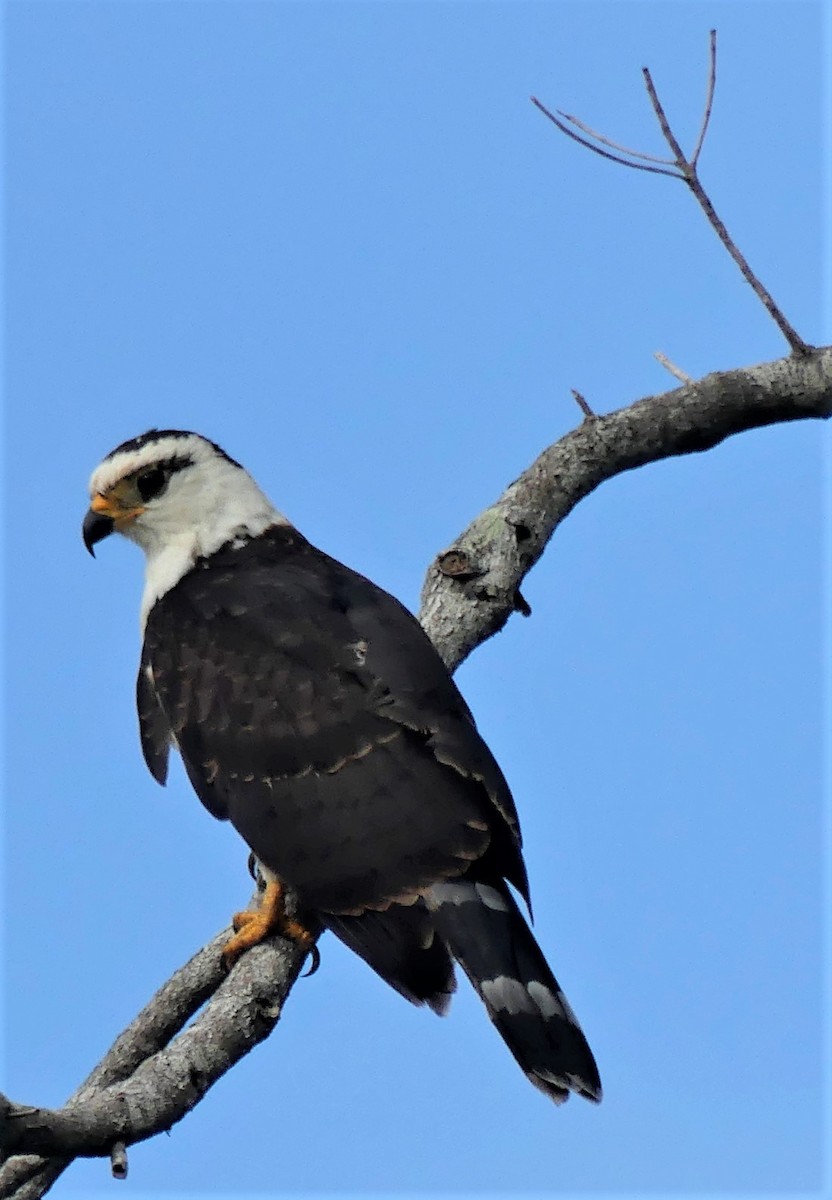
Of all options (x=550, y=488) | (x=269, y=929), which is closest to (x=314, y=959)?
(x=269, y=929)

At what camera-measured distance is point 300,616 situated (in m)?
5.70

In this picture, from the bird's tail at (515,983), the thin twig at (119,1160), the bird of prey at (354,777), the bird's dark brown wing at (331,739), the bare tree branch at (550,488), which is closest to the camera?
the thin twig at (119,1160)

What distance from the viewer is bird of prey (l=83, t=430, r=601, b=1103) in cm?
479

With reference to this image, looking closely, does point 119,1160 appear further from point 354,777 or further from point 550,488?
point 550,488

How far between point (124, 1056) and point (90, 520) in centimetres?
252

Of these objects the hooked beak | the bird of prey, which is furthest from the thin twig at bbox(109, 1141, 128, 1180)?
the hooked beak

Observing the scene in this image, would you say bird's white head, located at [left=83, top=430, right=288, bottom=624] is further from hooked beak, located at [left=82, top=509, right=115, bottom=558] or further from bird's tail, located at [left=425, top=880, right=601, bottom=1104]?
bird's tail, located at [left=425, top=880, right=601, bottom=1104]

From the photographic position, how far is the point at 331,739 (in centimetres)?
530

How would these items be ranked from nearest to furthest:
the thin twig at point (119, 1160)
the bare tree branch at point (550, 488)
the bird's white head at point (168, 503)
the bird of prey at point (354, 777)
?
1. the thin twig at point (119, 1160)
2. the bird of prey at point (354, 777)
3. the bare tree branch at point (550, 488)
4. the bird's white head at point (168, 503)

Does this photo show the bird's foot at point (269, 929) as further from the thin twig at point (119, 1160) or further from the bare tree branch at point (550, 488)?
the thin twig at point (119, 1160)

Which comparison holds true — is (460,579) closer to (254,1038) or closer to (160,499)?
(160,499)

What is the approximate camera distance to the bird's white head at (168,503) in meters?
6.58

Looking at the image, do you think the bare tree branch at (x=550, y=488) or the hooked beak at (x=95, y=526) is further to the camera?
the hooked beak at (x=95, y=526)

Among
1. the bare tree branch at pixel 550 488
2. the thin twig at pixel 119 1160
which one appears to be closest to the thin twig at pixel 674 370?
the bare tree branch at pixel 550 488
